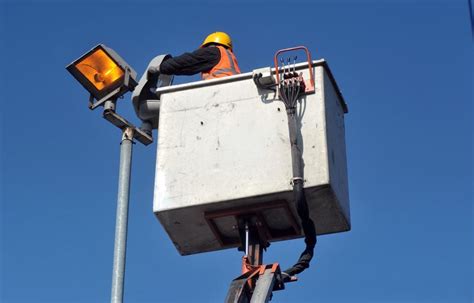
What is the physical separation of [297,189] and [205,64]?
2305mm

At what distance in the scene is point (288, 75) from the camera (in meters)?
8.22

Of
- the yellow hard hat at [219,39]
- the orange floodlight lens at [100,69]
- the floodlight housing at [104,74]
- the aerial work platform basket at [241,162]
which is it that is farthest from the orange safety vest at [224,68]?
the aerial work platform basket at [241,162]

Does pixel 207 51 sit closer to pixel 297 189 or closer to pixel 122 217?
pixel 122 217

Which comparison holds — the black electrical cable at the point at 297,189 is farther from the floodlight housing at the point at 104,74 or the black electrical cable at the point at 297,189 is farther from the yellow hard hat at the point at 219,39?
the yellow hard hat at the point at 219,39

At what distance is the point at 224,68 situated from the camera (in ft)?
31.5

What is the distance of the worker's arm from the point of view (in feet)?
30.9

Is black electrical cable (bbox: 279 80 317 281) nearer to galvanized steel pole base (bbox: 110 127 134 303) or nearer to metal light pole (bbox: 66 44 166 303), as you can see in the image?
galvanized steel pole base (bbox: 110 127 134 303)

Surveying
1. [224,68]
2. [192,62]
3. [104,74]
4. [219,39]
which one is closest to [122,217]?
[104,74]

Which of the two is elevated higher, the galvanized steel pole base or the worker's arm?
the worker's arm

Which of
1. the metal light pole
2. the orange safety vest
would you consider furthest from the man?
the metal light pole

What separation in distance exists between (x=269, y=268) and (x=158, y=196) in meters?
1.05

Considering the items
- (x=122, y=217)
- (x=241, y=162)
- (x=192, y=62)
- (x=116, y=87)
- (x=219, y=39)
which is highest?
(x=219, y=39)

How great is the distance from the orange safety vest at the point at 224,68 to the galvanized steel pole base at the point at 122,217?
1.09m

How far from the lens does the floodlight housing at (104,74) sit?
8.96 m
